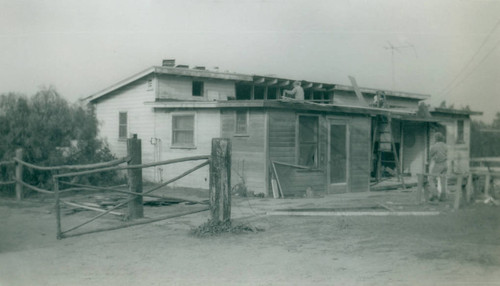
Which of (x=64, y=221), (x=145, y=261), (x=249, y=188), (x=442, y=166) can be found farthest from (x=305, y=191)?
(x=145, y=261)

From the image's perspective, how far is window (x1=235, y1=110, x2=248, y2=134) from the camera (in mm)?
14414

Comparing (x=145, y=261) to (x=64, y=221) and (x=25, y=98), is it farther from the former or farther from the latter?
(x=25, y=98)

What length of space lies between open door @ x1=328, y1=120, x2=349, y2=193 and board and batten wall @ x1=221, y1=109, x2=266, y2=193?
8.46 ft

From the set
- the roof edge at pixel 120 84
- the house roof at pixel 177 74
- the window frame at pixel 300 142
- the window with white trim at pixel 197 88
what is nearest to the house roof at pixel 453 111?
the house roof at pixel 177 74

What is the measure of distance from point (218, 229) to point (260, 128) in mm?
6271

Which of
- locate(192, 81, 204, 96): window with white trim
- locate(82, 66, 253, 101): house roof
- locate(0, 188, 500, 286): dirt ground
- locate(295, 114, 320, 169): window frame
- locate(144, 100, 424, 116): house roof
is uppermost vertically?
locate(82, 66, 253, 101): house roof

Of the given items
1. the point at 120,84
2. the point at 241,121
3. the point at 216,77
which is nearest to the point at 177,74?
the point at 216,77

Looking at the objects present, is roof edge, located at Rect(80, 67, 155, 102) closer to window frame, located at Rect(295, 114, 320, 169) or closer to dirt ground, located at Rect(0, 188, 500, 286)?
window frame, located at Rect(295, 114, 320, 169)

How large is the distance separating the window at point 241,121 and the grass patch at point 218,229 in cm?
643

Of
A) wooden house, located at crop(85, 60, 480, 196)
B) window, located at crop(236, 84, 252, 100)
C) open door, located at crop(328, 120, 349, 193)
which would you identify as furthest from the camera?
window, located at crop(236, 84, 252, 100)

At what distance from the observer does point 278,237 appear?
25.5 feet

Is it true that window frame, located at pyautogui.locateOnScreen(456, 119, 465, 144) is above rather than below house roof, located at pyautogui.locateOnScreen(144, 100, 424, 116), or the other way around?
below

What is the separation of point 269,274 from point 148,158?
13112mm

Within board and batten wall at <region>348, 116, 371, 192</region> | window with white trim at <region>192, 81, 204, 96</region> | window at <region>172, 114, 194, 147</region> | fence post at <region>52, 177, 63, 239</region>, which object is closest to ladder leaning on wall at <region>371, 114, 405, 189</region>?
board and batten wall at <region>348, 116, 371, 192</region>
